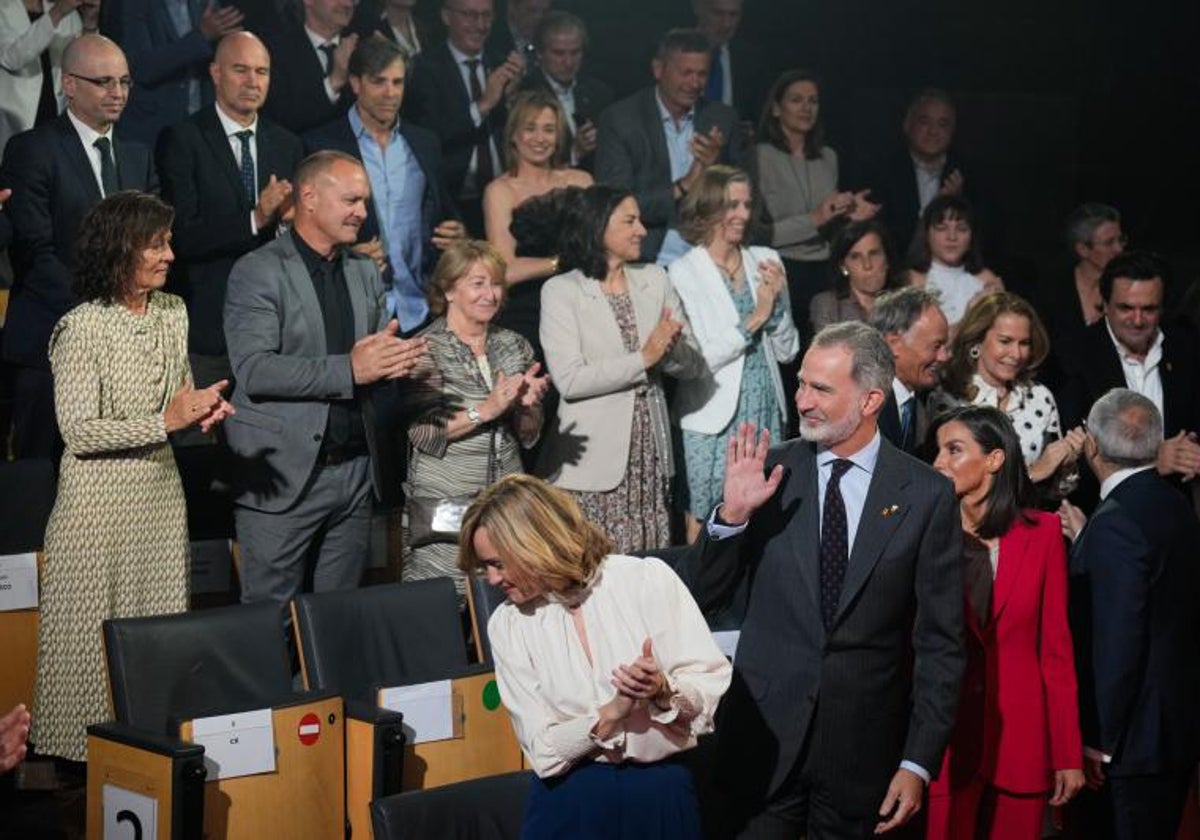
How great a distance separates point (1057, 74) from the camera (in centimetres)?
827

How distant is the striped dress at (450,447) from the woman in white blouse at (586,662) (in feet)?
6.79

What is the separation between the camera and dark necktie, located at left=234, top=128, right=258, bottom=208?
579 cm

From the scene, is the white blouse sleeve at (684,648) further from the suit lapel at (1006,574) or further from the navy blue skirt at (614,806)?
the suit lapel at (1006,574)

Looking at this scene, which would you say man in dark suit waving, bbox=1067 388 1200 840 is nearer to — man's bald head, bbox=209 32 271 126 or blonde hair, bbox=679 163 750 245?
blonde hair, bbox=679 163 750 245

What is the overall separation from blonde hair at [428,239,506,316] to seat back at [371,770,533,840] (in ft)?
7.31

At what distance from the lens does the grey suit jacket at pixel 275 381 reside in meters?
5.14

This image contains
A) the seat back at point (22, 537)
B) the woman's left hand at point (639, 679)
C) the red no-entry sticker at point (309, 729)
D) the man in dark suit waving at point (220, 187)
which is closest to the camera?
the woman's left hand at point (639, 679)

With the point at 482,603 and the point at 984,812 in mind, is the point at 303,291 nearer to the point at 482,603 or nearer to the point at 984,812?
the point at 482,603

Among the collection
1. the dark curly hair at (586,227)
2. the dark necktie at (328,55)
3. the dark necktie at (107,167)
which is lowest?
the dark curly hair at (586,227)

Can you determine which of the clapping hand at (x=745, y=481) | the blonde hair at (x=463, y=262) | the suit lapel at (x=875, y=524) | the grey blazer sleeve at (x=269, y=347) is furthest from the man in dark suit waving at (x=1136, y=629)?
the grey blazer sleeve at (x=269, y=347)

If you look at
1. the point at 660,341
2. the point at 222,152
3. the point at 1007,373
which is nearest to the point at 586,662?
the point at 660,341

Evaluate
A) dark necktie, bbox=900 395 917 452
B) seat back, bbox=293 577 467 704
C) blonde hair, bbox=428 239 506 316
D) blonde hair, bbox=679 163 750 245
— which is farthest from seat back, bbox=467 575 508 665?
blonde hair, bbox=679 163 750 245

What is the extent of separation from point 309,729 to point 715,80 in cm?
386

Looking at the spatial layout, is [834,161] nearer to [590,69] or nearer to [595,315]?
[590,69]
